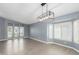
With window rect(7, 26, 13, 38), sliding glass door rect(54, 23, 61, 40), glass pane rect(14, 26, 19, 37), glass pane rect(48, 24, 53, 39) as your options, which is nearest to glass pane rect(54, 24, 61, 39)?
sliding glass door rect(54, 23, 61, 40)

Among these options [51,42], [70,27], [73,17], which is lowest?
[51,42]

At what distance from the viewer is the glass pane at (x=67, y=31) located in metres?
5.78

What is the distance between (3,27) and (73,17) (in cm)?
799

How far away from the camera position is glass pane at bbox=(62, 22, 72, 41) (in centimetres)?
578

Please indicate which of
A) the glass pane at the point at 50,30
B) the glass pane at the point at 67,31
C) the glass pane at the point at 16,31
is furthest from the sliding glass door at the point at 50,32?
the glass pane at the point at 16,31

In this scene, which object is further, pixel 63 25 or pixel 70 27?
pixel 63 25

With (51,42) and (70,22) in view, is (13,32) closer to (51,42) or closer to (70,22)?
(51,42)

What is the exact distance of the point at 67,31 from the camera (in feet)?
20.0

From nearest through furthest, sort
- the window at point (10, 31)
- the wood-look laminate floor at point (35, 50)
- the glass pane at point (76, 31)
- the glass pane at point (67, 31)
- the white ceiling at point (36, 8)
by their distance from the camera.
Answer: the white ceiling at point (36, 8)
the wood-look laminate floor at point (35, 50)
the glass pane at point (76, 31)
the glass pane at point (67, 31)
the window at point (10, 31)

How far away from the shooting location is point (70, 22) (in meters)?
5.75

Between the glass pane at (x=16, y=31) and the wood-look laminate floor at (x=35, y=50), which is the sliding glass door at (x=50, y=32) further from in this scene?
the glass pane at (x=16, y=31)

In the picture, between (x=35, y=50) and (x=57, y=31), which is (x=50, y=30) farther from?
(x=35, y=50)

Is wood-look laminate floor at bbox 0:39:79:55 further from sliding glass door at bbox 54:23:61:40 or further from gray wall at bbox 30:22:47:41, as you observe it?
gray wall at bbox 30:22:47:41
